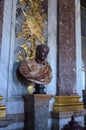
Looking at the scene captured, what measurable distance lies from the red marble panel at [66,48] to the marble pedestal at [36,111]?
2.71 feet

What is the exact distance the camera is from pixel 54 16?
4.63 m

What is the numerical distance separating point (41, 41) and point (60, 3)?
1125 mm

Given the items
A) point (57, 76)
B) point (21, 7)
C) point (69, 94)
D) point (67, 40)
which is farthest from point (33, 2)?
point (69, 94)

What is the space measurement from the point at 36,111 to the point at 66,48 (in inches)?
70.1

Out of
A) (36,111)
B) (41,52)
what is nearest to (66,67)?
(41,52)

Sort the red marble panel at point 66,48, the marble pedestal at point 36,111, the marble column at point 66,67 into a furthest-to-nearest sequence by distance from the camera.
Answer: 1. the red marble panel at point 66,48
2. the marble column at point 66,67
3. the marble pedestal at point 36,111

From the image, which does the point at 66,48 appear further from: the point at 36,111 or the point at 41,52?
the point at 36,111

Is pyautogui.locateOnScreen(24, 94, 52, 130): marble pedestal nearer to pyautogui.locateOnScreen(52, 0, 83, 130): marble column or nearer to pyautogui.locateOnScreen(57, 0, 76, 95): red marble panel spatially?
pyautogui.locateOnScreen(52, 0, 83, 130): marble column

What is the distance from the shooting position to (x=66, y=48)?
462 centimetres

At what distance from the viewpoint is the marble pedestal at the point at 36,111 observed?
11.3 ft

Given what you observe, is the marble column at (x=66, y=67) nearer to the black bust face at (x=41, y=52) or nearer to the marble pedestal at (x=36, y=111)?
the marble pedestal at (x=36, y=111)

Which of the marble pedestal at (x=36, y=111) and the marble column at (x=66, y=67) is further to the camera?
the marble column at (x=66, y=67)

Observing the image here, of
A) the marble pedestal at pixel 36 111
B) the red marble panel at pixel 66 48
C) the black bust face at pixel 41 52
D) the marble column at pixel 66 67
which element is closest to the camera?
the marble pedestal at pixel 36 111

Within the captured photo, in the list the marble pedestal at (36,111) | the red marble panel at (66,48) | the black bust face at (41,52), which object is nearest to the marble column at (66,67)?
the red marble panel at (66,48)
